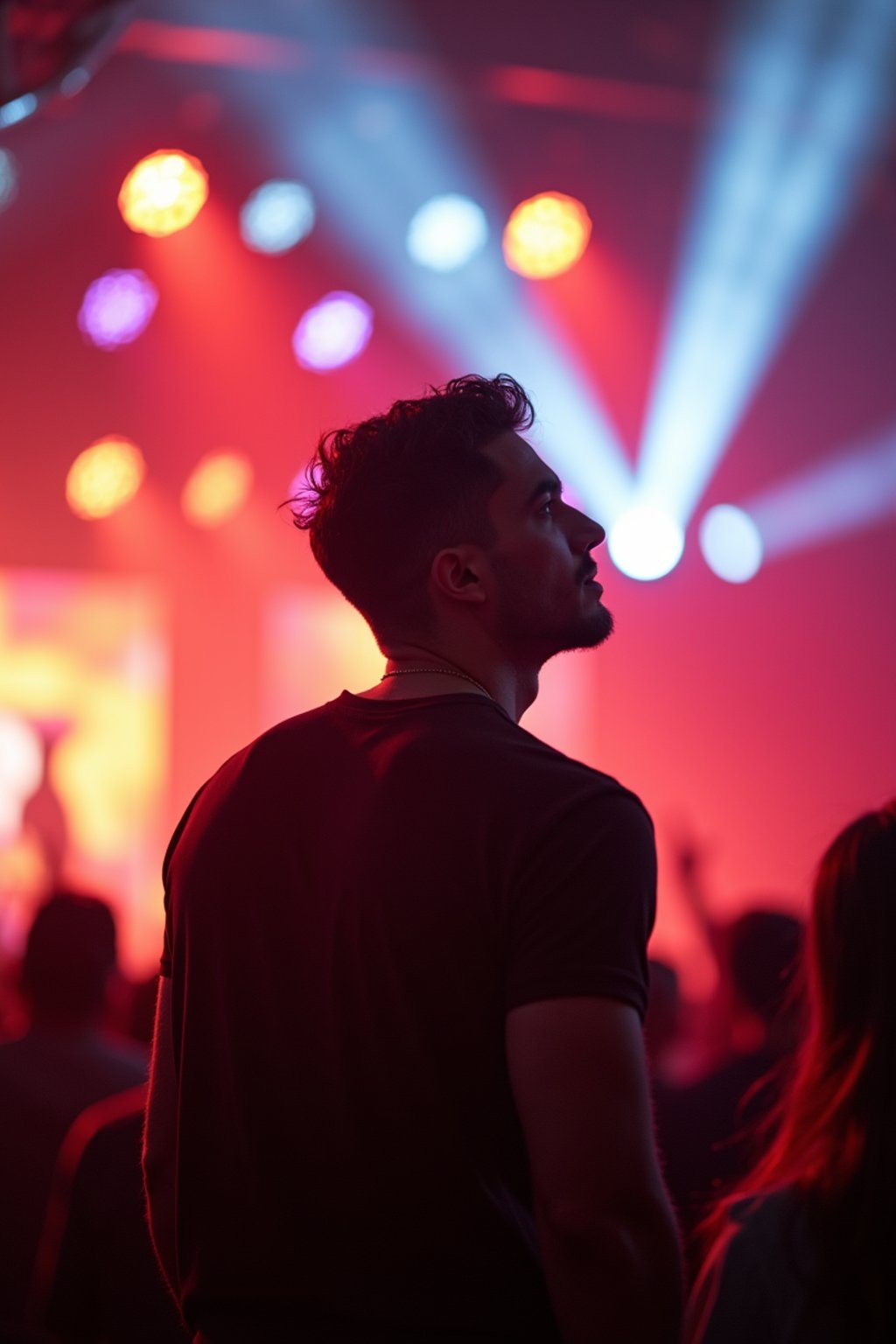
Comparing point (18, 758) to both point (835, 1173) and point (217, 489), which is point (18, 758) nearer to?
point (217, 489)

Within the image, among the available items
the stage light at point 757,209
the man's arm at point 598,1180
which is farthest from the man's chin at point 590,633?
the stage light at point 757,209

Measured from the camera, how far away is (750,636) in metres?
8.58

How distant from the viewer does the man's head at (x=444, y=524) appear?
159cm

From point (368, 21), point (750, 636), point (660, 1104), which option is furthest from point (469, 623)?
point (750, 636)

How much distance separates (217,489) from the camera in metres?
7.86

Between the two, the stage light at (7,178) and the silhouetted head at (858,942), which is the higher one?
the stage light at (7,178)

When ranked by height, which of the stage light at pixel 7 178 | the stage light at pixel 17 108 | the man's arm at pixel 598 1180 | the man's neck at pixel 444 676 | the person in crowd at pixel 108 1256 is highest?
the stage light at pixel 7 178

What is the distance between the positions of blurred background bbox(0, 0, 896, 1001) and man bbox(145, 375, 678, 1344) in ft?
18.1

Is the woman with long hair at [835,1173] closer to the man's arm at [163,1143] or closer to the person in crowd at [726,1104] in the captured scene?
the man's arm at [163,1143]

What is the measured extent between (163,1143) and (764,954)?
1.39 m

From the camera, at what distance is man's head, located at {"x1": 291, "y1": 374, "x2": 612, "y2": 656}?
5.23 feet

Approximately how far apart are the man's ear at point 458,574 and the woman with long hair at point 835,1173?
48cm

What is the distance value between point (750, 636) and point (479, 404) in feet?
23.4

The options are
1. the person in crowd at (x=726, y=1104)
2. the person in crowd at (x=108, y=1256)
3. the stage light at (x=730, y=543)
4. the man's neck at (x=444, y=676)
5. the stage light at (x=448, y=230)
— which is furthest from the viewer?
the stage light at (x=730, y=543)
